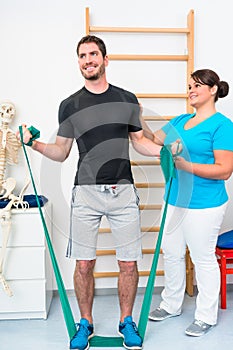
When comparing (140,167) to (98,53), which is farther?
(140,167)

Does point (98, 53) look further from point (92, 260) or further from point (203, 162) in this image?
point (92, 260)

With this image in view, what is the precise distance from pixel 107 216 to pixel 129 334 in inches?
22.7

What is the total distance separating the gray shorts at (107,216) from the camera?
8.52 feet

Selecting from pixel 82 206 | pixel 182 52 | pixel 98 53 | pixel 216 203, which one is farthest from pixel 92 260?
pixel 182 52

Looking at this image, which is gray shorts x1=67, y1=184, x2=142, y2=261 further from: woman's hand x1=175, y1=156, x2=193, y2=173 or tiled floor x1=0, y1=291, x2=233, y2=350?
tiled floor x1=0, y1=291, x2=233, y2=350

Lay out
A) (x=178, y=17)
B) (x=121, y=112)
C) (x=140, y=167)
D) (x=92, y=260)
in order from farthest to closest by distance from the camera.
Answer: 1. (x=178, y=17)
2. (x=140, y=167)
3. (x=92, y=260)
4. (x=121, y=112)

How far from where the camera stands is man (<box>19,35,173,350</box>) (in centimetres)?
253

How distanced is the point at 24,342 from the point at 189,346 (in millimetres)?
811

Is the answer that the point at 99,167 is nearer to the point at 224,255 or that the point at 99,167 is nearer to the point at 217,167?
the point at 217,167

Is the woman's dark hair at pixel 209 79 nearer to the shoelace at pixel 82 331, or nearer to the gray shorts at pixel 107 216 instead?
the gray shorts at pixel 107 216

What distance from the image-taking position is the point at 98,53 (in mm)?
2545

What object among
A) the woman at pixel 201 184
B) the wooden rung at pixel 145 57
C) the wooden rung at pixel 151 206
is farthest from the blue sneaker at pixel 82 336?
the wooden rung at pixel 145 57

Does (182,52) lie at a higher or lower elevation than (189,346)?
higher

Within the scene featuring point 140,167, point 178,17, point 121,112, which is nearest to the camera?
point 121,112
